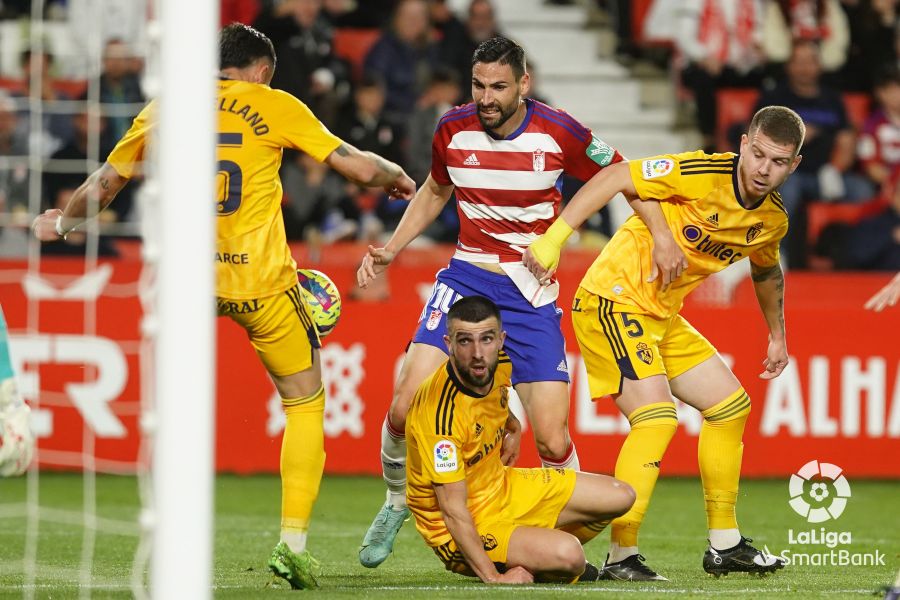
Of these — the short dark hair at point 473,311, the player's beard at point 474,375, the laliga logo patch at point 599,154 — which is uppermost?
the laliga logo patch at point 599,154

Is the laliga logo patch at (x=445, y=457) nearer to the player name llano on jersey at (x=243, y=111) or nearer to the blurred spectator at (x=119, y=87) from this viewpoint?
the player name llano on jersey at (x=243, y=111)

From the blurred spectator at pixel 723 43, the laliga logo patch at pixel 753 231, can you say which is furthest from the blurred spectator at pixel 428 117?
the laliga logo patch at pixel 753 231

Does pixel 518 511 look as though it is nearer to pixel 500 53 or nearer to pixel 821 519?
pixel 500 53

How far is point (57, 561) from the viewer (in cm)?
658

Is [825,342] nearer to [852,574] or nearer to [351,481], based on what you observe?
[351,481]

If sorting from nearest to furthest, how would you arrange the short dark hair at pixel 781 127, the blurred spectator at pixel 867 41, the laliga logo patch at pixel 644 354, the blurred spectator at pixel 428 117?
the short dark hair at pixel 781 127
the laliga logo patch at pixel 644 354
the blurred spectator at pixel 428 117
the blurred spectator at pixel 867 41

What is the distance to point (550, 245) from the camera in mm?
5898

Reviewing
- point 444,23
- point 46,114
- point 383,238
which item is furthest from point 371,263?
point 444,23

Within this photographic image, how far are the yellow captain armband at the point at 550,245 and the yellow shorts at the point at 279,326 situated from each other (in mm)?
983

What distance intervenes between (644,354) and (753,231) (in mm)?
722

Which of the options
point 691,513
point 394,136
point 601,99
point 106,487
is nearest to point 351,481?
point 106,487

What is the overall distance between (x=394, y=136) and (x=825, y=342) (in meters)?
4.08

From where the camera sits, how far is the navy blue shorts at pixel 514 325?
20.8ft

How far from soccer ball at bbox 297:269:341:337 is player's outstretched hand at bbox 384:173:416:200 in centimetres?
54
